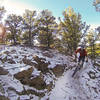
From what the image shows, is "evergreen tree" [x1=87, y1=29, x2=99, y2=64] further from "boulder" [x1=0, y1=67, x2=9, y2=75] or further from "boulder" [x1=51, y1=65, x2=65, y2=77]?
"boulder" [x1=0, y1=67, x2=9, y2=75]

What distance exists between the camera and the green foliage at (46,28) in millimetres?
21703

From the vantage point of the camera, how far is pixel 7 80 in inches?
267

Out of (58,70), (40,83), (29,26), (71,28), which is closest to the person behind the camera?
(40,83)

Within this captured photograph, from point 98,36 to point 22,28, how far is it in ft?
52.5

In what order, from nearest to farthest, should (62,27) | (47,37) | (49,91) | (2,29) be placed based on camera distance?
(49,91) < (62,27) < (47,37) < (2,29)

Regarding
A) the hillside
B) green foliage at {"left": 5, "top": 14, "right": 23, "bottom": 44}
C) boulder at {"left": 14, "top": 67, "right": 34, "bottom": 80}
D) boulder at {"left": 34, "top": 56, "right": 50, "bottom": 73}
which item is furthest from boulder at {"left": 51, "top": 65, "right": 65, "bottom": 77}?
green foliage at {"left": 5, "top": 14, "right": 23, "bottom": 44}

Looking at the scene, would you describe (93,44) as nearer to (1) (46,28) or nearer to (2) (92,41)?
(2) (92,41)

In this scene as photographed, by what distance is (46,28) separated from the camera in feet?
71.7

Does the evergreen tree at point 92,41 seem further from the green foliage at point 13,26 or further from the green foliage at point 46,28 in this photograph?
the green foliage at point 13,26

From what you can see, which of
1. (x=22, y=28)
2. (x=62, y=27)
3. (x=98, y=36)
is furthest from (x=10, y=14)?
(x=98, y=36)

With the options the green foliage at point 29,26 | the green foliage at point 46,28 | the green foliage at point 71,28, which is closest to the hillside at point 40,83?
the green foliage at point 71,28

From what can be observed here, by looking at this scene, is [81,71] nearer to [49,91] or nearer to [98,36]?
[49,91]

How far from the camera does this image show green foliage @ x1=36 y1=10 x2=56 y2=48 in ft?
71.2

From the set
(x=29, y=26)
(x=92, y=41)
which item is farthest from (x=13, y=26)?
(x=92, y=41)
